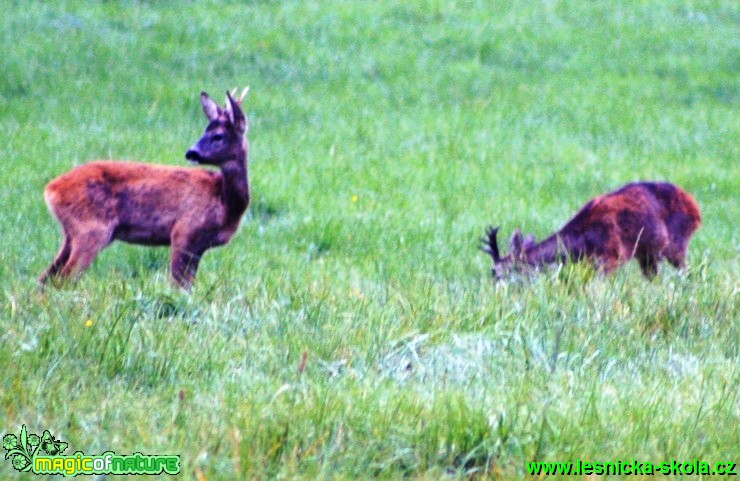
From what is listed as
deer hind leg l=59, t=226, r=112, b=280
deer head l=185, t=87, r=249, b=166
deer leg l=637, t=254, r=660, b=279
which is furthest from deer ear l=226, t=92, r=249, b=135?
deer leg l=637, t=254, r=660, b=279

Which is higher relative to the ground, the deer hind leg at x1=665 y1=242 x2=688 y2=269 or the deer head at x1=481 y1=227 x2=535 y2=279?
the deer head at x1=481 y1=227 x2=535 y2=279

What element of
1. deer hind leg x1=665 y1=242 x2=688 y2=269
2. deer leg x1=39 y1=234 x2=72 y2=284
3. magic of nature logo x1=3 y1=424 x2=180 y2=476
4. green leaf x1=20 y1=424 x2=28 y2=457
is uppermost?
magic of nature logo x1=3 y1=424 x2=180 y2=476

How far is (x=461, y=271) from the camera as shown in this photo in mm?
8844

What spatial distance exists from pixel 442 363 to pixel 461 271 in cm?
375

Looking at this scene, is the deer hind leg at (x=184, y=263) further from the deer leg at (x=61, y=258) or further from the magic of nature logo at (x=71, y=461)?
the magic of nature logo at (x=71, y=461)

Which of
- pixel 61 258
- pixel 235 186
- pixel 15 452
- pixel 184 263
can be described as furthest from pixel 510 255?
pixel 15 452

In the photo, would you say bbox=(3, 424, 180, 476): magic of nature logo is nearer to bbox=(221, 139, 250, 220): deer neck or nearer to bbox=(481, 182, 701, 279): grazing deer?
bbox=(221, 139, 250, 220): deer neck

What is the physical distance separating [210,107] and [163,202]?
2.51ft

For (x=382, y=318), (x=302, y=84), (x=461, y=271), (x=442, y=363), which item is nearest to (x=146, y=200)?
(x=461, y=271)

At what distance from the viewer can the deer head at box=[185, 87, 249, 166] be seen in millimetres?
8227

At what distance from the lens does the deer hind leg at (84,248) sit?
7664 mm

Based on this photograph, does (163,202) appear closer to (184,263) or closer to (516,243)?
(184,263)

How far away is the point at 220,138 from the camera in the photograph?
834 centimetres

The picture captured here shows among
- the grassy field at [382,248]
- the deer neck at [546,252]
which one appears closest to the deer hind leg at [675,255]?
the grassy field at [382,248]
